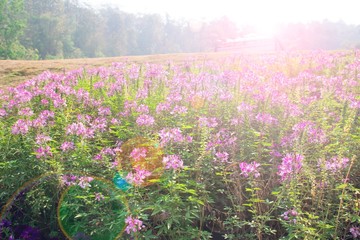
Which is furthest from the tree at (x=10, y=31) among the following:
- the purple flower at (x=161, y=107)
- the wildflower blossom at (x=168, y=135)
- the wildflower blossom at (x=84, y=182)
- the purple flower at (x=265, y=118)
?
the wildflower blossom at (x=168, y=135)

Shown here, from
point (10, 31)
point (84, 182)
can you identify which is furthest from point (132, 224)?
point (10, 31)

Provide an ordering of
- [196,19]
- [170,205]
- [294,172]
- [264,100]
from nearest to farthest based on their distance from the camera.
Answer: [294,172], [170,205], [264,100], [196,19]

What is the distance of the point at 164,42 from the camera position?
265 feet

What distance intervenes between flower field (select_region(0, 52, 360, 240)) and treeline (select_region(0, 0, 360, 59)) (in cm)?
2700

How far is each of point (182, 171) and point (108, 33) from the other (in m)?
75.3

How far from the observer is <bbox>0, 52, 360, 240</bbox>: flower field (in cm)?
303

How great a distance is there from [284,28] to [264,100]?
39.2 m

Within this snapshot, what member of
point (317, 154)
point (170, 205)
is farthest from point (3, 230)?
point (317, 154)

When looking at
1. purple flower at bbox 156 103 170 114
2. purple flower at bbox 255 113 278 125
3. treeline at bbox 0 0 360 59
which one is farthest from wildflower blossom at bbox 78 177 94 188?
treeline at bbox 0 0 360 59

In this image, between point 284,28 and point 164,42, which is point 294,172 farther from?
point 164,42

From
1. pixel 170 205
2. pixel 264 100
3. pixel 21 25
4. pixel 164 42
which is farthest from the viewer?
pixel 164 42

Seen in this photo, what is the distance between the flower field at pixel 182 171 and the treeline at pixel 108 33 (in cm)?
2700

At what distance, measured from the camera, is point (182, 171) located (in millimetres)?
3727

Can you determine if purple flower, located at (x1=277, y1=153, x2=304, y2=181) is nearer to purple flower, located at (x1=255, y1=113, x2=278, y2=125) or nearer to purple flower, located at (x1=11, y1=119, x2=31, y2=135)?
purple flower, located at (x1=255, y1=113, x2=278, y2=125)
